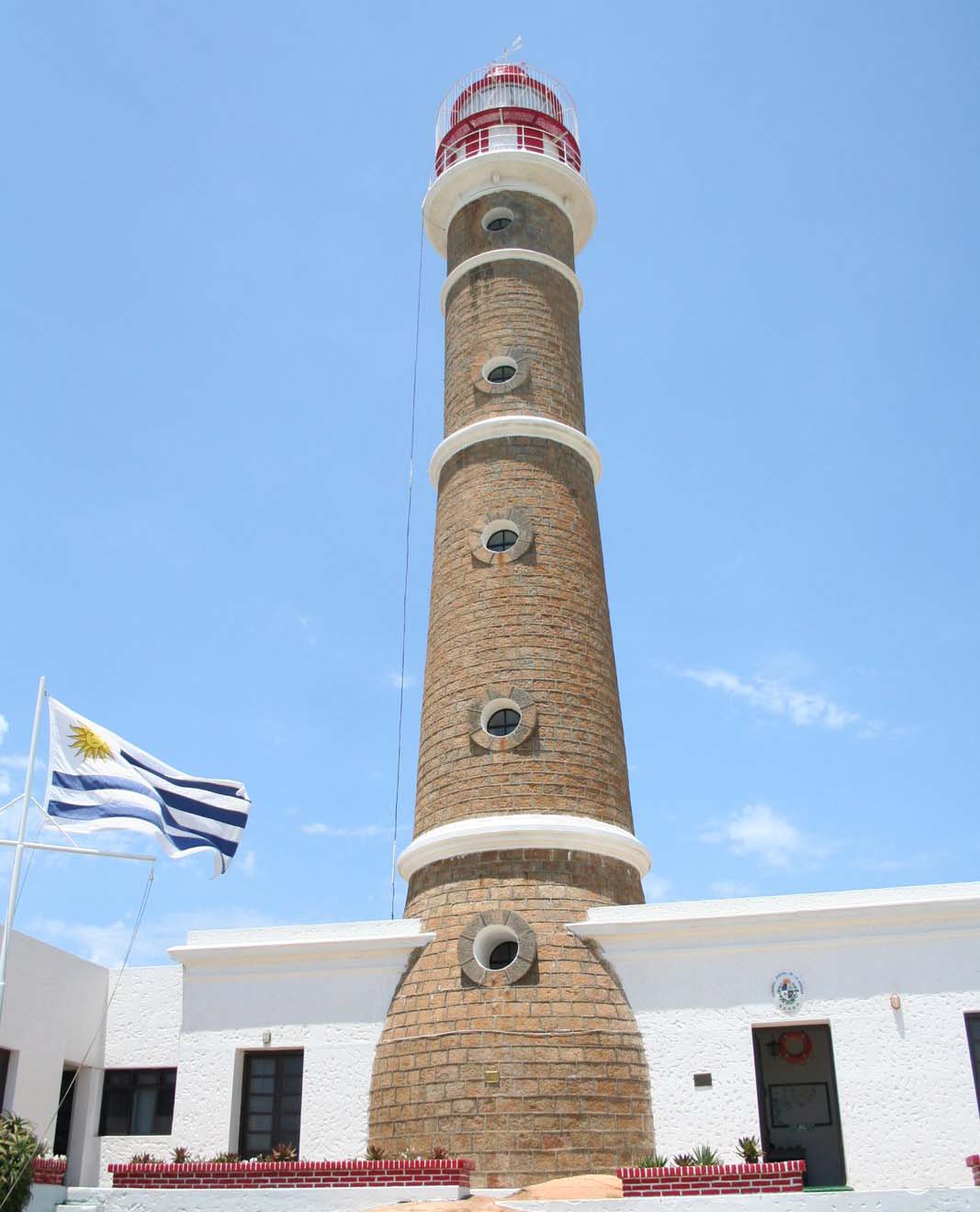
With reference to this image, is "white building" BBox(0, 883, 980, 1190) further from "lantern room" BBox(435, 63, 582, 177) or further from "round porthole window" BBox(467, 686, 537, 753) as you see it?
"lantern room" BBox(435, 63, 582, 177)

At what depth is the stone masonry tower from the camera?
55.0 ft

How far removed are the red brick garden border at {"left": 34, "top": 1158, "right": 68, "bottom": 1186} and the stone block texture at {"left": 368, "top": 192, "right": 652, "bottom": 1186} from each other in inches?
170

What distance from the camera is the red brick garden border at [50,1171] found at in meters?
16.0

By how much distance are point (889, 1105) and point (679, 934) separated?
3537 mm

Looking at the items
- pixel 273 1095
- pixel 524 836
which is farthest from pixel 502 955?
pixel 273 1095

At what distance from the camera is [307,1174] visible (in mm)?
15180

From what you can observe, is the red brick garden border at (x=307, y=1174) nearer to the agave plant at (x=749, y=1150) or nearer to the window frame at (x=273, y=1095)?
the window frame at (x=273, y=1095)

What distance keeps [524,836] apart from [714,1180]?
581 cm

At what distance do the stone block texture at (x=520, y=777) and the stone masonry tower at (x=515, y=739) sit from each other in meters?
0.04

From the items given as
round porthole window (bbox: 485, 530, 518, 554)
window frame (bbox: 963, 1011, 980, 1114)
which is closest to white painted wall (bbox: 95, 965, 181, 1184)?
round porthole window (bbox: 485, 530, 518, 554)

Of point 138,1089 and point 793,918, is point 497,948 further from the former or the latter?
point 138,1089

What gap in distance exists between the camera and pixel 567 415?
22812 mm

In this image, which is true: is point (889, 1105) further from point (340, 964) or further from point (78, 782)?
point (78, 782)

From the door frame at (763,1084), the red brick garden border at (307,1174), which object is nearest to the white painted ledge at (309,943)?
the red brick garden border at (307,1174)
